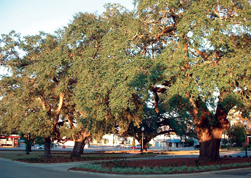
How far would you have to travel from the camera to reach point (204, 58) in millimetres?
18344

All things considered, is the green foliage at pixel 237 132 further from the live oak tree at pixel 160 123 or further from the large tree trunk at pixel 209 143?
the large tree trunk at pixel 209 143

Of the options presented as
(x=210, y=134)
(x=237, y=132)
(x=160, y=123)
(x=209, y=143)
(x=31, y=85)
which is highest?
(x=31, y=85)

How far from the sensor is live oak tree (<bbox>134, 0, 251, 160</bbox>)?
52.7 feet

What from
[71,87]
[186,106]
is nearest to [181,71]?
[186,106]

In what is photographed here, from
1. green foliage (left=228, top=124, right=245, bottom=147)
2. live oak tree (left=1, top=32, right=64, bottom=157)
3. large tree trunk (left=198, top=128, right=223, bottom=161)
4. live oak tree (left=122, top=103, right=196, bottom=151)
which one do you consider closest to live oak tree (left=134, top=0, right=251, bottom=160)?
large tree trunk (left=198, top=128, right=223, bottom=161)

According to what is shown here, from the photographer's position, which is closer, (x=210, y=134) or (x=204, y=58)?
(x=204, y=58)

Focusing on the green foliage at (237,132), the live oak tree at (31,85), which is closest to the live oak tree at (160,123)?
the live oak tree at (31,85)

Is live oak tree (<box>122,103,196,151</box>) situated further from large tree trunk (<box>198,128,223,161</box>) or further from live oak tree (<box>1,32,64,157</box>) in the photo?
large tree trunk (<box>198,128,223,161</box>)

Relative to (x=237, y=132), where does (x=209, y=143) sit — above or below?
above

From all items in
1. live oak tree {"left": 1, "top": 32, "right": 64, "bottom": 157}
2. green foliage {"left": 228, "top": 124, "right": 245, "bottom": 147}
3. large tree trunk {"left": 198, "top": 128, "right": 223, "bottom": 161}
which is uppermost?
live oak tree {"left": 1, "top": 32, "right": 64, "bottom": 157}

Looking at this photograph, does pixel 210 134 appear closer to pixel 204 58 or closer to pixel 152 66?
pixel 204 58

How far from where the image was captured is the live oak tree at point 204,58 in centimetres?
1606

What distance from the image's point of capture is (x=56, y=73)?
83.9 feet

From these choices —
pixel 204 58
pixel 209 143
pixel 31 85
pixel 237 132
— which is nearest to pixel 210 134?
pixel 209 143
